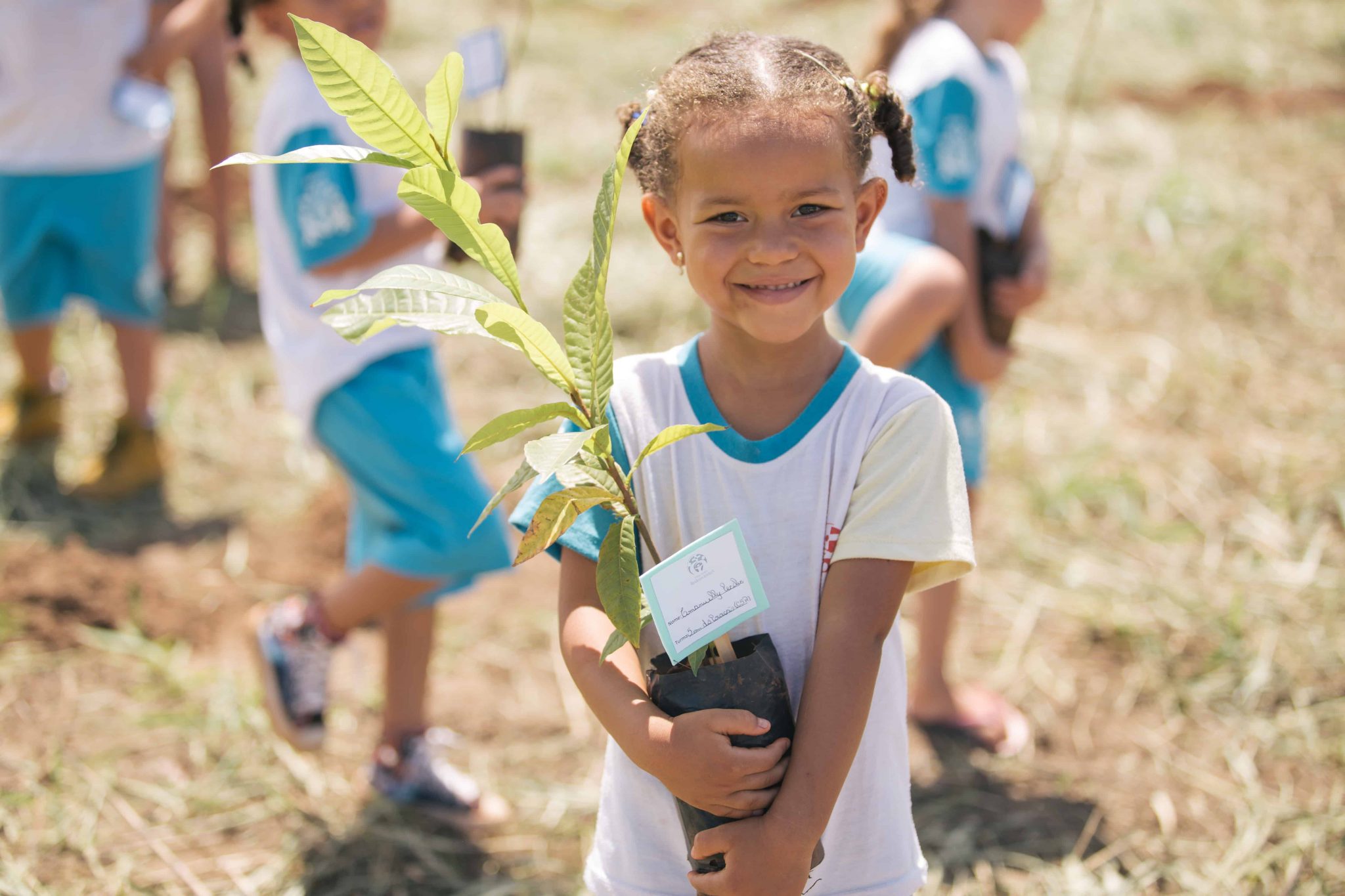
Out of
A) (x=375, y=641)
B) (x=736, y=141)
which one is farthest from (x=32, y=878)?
(x=736, y=141)

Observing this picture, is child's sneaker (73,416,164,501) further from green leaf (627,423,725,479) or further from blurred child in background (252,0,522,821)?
green leaf (627,423,725,479)

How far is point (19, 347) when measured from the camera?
4.20 metres

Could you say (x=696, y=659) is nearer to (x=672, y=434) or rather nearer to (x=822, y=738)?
(x=822, y=738)

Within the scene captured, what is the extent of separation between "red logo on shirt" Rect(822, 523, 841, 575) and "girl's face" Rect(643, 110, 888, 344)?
0.82 ft

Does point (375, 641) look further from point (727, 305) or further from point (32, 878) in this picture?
point (727, 305)

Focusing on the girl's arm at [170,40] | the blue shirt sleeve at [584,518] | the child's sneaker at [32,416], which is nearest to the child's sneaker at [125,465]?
the child's sneaker at [32,416]

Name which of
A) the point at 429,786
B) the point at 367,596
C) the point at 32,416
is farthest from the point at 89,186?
the point at 429,786

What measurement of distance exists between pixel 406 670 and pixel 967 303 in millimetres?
1542

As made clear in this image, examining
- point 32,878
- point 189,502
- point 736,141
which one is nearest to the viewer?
point 736,141

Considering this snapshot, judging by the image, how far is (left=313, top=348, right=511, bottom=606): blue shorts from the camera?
2.58 metres

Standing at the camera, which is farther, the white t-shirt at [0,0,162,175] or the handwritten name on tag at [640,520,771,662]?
the white t-shirt at [0,0,162,175]

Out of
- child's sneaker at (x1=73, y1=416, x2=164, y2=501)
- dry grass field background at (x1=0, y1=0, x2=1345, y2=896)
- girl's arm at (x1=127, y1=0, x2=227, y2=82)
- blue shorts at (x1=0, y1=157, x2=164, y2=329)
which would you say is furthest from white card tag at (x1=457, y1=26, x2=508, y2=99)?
child's sneaker at (x1=73, y1=416, x2=164, y2=501)

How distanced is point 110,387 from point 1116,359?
3995 mm

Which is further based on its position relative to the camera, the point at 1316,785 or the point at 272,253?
the point at 1316,785
